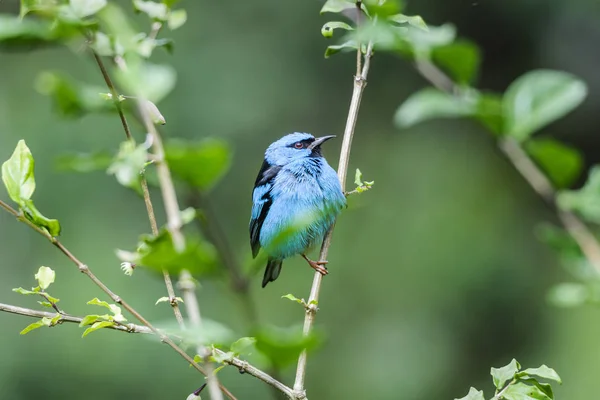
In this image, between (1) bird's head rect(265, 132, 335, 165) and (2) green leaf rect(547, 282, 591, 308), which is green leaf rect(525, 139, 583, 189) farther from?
(1) bird's head rect(265, 132, 335, 165)

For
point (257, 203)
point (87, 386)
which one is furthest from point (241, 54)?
point (257, 203)

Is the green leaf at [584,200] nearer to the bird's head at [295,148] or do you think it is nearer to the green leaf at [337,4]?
the green leaf at [337,4]

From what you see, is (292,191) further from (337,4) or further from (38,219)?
(38,219)

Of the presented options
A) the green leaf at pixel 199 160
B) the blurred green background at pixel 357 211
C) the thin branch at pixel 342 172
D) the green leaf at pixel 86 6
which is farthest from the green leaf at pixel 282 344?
the blurred green background at pixel 357 211

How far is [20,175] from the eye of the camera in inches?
57.9

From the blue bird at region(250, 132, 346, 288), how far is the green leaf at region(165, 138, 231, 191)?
2698mm

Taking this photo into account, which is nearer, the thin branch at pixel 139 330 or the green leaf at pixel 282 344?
the green leaf at pixel 282 344

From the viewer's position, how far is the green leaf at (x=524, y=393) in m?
1.64

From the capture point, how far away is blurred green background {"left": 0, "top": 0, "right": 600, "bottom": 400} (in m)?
7.67

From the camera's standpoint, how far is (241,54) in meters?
8.62

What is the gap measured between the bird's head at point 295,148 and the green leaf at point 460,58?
2997 millimetres

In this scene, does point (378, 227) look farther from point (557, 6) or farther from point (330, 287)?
point (557, 6)

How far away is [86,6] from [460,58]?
1.89 ft

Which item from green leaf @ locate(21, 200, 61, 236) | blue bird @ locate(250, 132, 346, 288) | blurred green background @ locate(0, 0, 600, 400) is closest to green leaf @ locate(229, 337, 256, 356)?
green leaf @ locate(21, 200, 61, 236)
